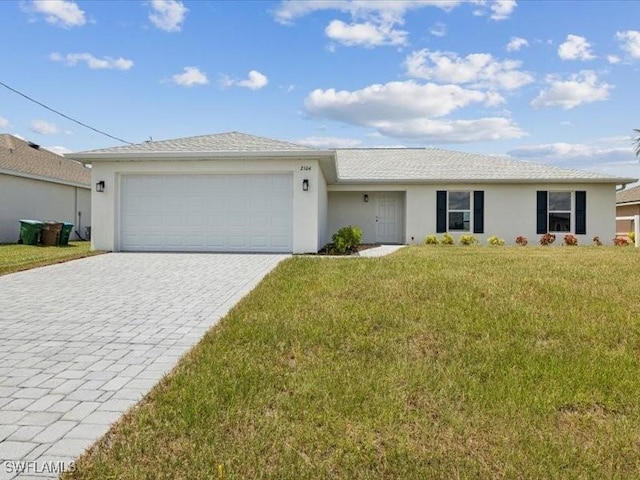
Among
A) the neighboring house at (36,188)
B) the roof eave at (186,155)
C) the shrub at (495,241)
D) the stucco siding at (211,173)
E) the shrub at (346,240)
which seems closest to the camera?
the roof eave at (186,155)

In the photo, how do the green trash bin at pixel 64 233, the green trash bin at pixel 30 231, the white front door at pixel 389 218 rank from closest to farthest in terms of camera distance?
the green trash bin at pixel 30 231
the green trash bin at pixel 64 233
the white front door at pixel 389 218

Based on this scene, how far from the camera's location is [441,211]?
58.6 feet

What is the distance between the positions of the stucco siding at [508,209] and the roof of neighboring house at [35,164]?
1315cm

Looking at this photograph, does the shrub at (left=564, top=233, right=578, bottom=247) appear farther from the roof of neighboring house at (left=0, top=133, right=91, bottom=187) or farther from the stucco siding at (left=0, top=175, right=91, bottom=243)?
the stucco siding at (left=0, top=175, right=91, bottom=243)

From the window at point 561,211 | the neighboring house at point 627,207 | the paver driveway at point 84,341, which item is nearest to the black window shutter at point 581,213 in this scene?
the window at point 561,211

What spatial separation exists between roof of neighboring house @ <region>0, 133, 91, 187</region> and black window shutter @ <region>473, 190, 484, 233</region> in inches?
636

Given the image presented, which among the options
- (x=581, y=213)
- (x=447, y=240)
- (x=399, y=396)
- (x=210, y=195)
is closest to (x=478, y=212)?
(x=447, y=240)

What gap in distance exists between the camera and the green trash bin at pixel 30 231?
669 inches

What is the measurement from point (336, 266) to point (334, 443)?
7.01 m

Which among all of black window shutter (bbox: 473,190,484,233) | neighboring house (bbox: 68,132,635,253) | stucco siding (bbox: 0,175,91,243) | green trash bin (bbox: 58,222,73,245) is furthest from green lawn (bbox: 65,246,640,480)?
stucco siding (bbox: 0,175,91,243)

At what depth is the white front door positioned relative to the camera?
746 inches

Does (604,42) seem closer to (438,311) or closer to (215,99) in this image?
(438,311)

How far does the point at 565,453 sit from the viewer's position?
2564 mm

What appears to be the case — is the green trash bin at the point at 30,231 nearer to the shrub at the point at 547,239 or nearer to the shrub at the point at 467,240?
the shrub at the point at 467,240
